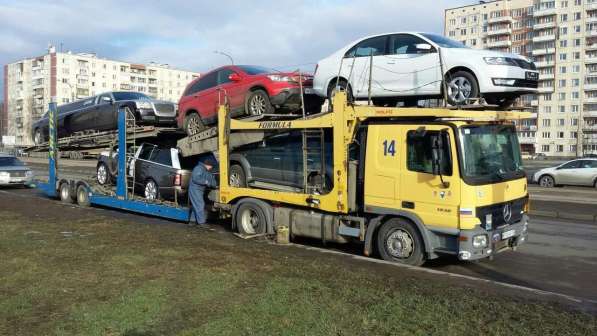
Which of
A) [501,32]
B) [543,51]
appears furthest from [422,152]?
[501,32]

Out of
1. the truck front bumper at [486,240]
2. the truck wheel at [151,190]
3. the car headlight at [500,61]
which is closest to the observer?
the truck front bumper at [486,240]

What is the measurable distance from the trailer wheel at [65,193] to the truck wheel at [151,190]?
3744 mm

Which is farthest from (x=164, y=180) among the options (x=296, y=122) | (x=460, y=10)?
(x=460, y=10)

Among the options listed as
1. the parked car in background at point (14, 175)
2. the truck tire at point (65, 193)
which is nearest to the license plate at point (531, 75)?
the truck tire at point (65, 193)

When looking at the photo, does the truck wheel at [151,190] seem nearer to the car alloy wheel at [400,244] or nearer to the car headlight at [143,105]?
the car headlight at [143,105]

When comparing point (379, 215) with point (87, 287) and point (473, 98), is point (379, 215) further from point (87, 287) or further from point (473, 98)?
point (87, 287)

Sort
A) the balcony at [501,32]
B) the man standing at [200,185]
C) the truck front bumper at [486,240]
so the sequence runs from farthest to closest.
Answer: the balcony at [501,32], the man standing at [200,185], the truck front bumper at [486,240]

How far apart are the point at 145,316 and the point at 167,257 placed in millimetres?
2832

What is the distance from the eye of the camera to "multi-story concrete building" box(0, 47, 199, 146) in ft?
335

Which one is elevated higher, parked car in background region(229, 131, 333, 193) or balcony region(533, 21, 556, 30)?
balcony region(533, 21, 556, 30)

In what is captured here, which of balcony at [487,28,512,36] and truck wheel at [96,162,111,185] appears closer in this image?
truck wheel at [96,162,111,185]

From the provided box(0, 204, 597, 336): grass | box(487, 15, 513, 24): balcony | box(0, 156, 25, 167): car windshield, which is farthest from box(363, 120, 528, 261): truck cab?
box(487, 15, 513, 24): balcony

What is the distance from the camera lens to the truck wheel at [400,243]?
7895 mm

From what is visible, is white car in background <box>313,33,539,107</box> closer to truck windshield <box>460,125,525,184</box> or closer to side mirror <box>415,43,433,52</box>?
side mirror <box>415,43,433,52</box>
